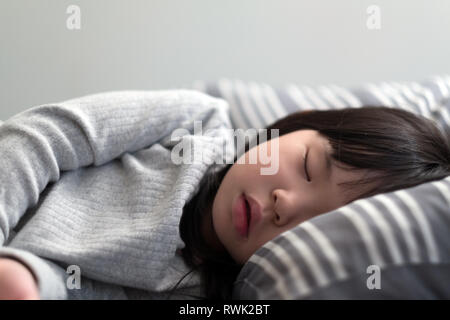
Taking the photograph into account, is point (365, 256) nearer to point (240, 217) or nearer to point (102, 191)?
point (240, 217)

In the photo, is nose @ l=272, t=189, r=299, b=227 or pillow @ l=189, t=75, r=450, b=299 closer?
pillow @ l=189, t=75, r=450, b=299

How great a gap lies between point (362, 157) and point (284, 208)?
0.13 metres

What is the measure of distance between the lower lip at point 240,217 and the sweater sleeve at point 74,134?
21 cm

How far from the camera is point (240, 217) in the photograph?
744 mm

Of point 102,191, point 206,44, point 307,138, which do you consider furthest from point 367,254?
point 206,44

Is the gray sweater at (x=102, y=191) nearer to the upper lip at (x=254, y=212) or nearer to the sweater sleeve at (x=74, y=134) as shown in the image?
the sweater sleeve at (x=74, y=134)

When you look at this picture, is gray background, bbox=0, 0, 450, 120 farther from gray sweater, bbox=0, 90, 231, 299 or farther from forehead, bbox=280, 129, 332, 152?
forehead, bbox=280, 129, 332, 152

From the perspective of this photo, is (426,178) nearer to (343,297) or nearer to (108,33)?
(343,297)

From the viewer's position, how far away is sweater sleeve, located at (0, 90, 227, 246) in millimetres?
703

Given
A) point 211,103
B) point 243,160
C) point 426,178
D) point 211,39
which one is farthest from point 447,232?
point 211,39

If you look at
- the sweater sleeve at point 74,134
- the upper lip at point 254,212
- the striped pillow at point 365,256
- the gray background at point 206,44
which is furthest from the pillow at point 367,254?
the gray background at point 206,44

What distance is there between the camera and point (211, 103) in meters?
0.95

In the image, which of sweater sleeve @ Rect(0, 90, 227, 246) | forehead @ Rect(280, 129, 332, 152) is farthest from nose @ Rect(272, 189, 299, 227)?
sweater sleeve @ Rect(0, 90, 227, 246)

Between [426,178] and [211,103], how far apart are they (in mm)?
413
